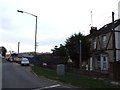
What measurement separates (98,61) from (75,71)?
48.3 ft

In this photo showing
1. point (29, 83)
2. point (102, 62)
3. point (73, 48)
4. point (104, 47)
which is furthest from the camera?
point (102, 62)

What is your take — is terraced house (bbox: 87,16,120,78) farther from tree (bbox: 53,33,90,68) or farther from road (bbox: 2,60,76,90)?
road (bbox: 2,60,76,90)

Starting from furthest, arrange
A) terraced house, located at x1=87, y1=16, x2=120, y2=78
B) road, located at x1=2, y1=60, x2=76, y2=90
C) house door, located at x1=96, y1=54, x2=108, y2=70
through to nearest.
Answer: house door, located at x1=96, y1=54, x2=108, y2=70, terraced house, located at x1=87, y1=16, x2=120, y2=78, road, located at x1=2, y1=60, x2=76, y2=90

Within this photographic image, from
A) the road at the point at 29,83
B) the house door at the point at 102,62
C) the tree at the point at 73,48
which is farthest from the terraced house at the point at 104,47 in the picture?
the road at the point at 29,83

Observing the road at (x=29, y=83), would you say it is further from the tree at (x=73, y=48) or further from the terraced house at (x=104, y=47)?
the terraced house at (x=104, y=47)

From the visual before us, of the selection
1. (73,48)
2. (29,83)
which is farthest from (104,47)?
(29,83)

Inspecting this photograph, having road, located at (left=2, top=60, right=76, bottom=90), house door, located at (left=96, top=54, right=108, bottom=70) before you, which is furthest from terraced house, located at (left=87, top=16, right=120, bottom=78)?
road, located at (left=2, top=60, right=76, bottom=90)

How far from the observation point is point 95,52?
54.7 meters

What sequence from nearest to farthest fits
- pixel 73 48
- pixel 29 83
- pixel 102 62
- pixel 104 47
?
1. pixel 29 83
2. pixel 73 48
3. pixel 104 47
4. pixel 102 62

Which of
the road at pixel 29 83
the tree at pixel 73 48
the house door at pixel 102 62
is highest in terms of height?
the tree at pixel 73 48

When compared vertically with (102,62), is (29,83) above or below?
below

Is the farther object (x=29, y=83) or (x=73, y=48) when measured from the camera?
(x=73, y=48)

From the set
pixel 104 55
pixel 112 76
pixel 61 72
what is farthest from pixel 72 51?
pixel 112 76

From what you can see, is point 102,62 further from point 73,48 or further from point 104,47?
point 73,48
